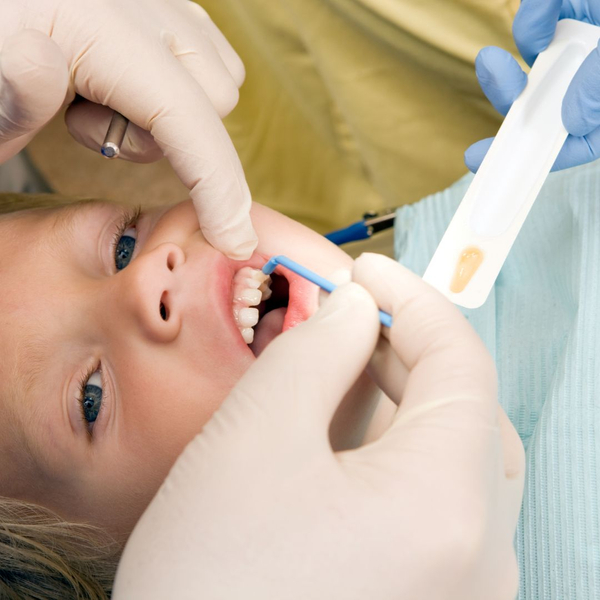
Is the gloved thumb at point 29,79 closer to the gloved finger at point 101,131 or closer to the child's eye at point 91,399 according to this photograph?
the gloved finger at point 101,131

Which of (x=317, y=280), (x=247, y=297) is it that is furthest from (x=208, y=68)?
(x=317, y=280)

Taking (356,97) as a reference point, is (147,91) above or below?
above

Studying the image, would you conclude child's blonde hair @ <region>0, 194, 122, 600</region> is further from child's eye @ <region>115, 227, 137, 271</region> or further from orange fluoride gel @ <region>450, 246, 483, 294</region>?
orange fluoride gel @ <region>450, 246, 483, 294</region>

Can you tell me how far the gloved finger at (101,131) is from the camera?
4.07 ft

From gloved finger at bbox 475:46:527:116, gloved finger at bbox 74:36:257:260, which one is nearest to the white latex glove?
gloved finger at bbox 74:36:257:260

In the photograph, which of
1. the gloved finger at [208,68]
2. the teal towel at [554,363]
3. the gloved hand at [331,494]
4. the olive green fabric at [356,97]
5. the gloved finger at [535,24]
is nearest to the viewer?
the gloved hand at [331,494]

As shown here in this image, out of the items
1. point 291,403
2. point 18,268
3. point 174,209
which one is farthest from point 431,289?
point 18,268

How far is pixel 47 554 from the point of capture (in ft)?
3.50

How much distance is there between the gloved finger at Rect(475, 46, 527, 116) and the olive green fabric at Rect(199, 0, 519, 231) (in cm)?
21

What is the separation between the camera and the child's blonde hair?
1062 mm

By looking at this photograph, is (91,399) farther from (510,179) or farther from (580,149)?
(580,149)

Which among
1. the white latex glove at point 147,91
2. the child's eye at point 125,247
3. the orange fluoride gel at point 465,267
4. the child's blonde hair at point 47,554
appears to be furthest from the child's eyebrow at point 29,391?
the orange fluoride gel at point 465,267

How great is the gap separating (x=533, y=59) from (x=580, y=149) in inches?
8.4

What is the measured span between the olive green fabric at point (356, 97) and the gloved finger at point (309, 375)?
2.74 ft
